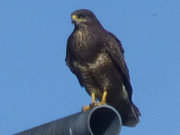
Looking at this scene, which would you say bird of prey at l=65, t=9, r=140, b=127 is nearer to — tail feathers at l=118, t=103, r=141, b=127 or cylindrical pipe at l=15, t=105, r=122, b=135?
tail feathers at l=118, t=103, r=141, b=127

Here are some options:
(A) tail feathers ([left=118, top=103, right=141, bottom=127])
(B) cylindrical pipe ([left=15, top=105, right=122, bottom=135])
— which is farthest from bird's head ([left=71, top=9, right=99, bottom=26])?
(B) cylindrical pipe ([left=15, top=105, right=122, bottom=135])

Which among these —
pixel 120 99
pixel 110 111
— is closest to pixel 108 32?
pixel 120 99

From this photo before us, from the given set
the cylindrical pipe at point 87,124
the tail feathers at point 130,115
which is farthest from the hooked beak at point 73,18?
the cylindrical pipe at point 87,124

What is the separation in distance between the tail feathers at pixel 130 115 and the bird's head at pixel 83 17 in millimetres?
1419

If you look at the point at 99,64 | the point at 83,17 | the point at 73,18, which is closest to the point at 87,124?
the point at 99,64

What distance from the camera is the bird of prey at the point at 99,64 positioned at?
24.9 ft

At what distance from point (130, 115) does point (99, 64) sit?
2.92ft

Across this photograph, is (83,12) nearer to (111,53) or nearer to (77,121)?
(111,53)

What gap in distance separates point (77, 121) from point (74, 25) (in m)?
4.41

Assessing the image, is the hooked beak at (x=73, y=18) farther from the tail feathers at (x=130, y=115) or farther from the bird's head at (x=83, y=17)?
the tail feathers at (x=130, y=115)

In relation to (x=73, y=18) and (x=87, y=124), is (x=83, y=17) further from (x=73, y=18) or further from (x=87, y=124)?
(x=87, y=124)

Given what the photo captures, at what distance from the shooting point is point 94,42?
763 cm

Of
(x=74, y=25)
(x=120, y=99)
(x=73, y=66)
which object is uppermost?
(x=74, y=25)

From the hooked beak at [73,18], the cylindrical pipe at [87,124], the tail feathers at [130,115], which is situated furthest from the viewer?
the hooked beak at [73,18]
